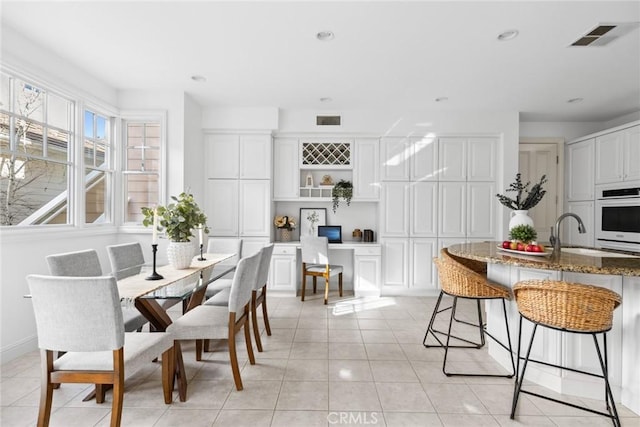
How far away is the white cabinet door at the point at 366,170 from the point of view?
15.8 ft

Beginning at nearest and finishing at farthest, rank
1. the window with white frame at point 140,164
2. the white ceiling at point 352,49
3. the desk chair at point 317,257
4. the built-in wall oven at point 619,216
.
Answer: the white ceiling at point 352,49
the built-in wall oven at point 619,216
the window with white frame at point 140,164
the desk chair at point 317,257

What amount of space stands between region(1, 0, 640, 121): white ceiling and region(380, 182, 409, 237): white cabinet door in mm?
1198

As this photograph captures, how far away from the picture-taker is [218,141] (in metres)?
4.70

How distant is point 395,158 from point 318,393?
3452 millimetres

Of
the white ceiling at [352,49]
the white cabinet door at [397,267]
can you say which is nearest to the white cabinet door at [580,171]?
the white ceiling at [352,49]

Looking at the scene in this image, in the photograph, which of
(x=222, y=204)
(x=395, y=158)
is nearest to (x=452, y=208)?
(x=395, y=158)

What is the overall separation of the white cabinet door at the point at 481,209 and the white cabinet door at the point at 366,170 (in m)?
1.37

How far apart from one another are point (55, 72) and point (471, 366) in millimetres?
4630

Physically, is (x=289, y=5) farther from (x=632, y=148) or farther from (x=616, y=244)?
(x=616, y=244)

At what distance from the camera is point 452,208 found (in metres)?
4.70

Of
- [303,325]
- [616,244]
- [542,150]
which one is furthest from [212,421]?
[542,150]

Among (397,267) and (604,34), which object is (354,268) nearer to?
(397,267)

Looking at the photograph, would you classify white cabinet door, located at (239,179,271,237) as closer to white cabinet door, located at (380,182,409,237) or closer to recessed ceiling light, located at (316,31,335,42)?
white cabinet door, located at (380,182,409,237)

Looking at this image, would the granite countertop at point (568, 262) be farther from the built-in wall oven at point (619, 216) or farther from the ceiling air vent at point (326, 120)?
the ceiling air vent at point (326, 120)
